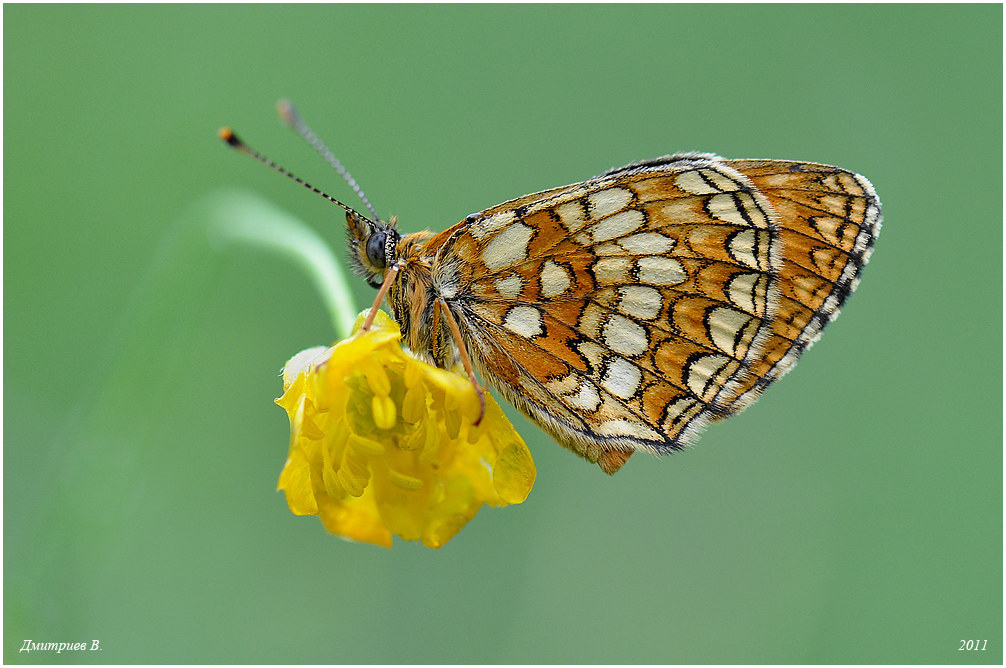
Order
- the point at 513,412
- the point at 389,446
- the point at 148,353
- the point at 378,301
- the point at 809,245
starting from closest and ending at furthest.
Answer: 1. the point at 378,301
2. the point at 809,245
3. the point at 389,446
4. the point at 148,353
5. the point at 513,412

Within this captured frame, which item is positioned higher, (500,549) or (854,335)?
(854,335)

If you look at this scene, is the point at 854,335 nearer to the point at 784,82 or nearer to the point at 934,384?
the point at 934,384

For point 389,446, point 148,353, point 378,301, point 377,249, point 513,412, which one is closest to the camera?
point 378,301

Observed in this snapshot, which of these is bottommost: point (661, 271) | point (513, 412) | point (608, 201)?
point (513, 412)

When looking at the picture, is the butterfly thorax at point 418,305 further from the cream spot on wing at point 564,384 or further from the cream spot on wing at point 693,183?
the cream spot on wing at point 693,183

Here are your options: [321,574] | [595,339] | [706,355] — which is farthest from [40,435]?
[706,355]

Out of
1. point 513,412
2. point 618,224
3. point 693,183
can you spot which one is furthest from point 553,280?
point 513,412

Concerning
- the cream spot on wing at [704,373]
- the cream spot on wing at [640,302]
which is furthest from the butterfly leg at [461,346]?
the cream spot on wing at [704,373]

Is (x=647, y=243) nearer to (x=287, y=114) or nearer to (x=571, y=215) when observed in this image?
(x=571, y=215)
